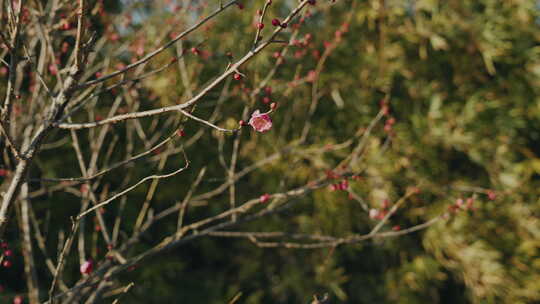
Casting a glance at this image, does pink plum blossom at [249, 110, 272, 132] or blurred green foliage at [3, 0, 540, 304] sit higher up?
pink plum blossom at [249, 110, 272, 132]

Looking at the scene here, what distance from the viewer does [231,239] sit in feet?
9.32

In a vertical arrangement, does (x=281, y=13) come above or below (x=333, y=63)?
above

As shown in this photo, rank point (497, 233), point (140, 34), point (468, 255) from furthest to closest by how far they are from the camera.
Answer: point (497, 233) < point (468, 255) < point (140, 34)

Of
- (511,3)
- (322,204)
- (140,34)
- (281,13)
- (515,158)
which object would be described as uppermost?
(140,34)

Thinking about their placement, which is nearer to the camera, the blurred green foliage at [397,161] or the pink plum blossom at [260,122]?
the pink plum blossom at [260,122]

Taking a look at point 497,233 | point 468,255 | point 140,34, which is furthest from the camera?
point 497,233

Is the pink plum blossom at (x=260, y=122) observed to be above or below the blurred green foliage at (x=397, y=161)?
above

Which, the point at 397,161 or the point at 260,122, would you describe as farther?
the point at 397,161

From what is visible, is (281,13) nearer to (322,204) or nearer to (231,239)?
(322,204)

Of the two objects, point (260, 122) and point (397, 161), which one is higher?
point (260, 122)

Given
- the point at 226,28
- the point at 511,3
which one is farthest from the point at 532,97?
the point at 226,28

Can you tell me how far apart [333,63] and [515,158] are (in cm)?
117

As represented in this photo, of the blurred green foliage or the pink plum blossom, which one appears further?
the blurred green foliage

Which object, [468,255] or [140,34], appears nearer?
[140,34]
